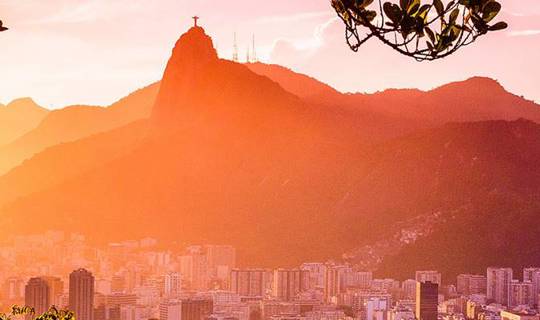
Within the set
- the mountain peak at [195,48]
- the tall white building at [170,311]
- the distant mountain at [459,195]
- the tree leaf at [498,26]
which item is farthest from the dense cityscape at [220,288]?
the tree leaf at [498,26]

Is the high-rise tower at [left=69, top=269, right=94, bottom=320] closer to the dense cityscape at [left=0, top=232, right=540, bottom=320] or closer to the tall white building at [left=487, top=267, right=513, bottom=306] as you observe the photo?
the dense cityscape at [left=0, top=232, right=540, bottom=320]

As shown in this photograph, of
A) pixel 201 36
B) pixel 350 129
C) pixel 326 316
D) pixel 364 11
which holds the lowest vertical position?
pixel 326 316

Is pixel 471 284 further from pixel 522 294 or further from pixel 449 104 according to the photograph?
pixel 449 104

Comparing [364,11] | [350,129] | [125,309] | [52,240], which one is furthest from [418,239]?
[364,11]

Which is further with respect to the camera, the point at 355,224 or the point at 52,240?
the point at 52,240

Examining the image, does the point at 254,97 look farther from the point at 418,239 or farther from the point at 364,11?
the point at 364,11

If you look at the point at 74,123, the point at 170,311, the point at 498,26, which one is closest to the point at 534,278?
the point at 170,311

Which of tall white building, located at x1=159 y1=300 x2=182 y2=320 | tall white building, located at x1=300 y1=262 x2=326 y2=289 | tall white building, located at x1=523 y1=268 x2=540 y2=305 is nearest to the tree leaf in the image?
tall white building, located at x1=159 y1=300 x2=182 y2=320

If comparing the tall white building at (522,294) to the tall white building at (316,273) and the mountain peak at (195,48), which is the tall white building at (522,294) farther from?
the mountain peak at (195,48)
